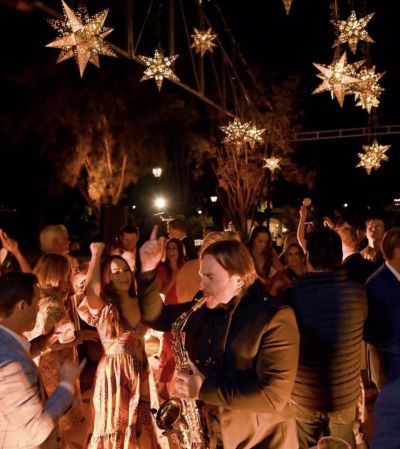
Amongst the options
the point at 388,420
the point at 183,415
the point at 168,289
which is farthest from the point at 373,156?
the point at 388,420

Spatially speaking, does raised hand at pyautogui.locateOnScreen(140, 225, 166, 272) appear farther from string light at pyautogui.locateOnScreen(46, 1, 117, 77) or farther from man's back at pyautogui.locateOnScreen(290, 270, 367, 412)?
string light at pyautogui.locateOnScreen(46, 1, 117, 77)

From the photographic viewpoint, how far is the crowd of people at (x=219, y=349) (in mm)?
2451

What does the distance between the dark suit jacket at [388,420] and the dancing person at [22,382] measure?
64.0 inches

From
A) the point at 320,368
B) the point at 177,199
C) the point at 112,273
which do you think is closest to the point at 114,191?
the point at 177,199

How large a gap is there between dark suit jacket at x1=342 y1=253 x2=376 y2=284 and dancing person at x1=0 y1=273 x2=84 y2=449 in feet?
11.2

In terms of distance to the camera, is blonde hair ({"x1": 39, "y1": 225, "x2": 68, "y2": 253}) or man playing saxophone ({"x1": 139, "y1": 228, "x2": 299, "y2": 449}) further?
blonde hair ({"x1": 39, "y1": 225, "x2": 68, "y2": 253})

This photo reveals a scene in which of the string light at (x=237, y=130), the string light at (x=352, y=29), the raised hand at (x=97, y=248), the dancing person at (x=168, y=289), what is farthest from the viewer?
the string light at (x=237, y=130)

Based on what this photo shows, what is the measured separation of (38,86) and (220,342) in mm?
19115

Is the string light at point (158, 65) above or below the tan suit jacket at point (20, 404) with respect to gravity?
above

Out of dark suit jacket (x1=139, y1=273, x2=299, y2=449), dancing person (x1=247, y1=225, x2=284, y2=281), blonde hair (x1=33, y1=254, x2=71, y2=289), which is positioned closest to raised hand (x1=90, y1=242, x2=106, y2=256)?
blonde hair (x1=33, y1=254, x2=71, y2=289)

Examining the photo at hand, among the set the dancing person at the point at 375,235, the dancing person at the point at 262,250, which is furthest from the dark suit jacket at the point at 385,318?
the dancing person at the point at 375,235

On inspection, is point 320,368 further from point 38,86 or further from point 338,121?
point 338,121

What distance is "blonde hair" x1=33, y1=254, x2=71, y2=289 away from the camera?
186 inches

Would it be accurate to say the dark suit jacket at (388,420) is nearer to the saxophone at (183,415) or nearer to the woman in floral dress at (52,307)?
the saxophone at (183,415)
